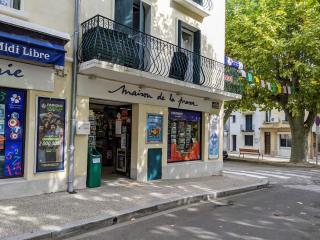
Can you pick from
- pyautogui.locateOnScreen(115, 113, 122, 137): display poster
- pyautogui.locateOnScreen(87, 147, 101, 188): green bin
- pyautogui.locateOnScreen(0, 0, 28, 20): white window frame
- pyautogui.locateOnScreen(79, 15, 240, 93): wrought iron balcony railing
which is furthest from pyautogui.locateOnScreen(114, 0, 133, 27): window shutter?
pyautogui.locateOnScreen(87, 147, 101, 188): green bin

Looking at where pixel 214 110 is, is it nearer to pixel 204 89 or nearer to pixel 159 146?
pixel 204 89

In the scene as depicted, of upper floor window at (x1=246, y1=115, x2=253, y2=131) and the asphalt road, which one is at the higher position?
upper floor window at (x1=246, y1=115, x2=253, y2=131)

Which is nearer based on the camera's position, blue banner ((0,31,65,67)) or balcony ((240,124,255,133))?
blue banner ((0,31,65,67))

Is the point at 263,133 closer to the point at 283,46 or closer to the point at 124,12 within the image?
the point at 283,46

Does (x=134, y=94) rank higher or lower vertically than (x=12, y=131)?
higher

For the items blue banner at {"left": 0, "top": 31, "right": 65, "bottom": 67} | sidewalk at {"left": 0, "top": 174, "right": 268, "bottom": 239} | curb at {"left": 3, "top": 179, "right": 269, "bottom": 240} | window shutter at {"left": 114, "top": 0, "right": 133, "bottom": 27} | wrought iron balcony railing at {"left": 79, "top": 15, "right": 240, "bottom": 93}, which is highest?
window shutter at {"left": 114, "top": 0, "right": 133, "bottom": 27}

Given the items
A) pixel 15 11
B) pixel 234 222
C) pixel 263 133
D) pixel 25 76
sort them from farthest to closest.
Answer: pixel 263 133
pixel 25 76
pixel 15 11
pixel 234 222

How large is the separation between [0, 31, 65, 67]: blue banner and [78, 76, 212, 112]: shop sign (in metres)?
1.12

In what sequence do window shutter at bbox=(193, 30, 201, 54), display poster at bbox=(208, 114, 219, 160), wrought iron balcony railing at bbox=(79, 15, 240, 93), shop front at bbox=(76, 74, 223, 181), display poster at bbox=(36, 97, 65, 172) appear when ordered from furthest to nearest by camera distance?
1. display poster at bbox=(208, 114, 219, 160)
2. window shutter at bbox=(193, 30, 201, 54)
3. shop front at bbox=(76, 74, 223, 181)
4. wrought iron balcony railing at bbox=(79, 15, 240, 93)
5. display poster at bbox=(36, 97, 65, 172)

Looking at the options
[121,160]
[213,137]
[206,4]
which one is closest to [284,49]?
[206,4]

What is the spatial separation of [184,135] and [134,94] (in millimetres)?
3374

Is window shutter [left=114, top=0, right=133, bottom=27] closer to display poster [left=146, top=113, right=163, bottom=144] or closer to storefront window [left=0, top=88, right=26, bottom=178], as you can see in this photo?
display poster [left=146, top=113, right=163, bottom=144]

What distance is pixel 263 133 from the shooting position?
4300 centimetres

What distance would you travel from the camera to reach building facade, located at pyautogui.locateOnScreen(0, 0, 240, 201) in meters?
8.18
